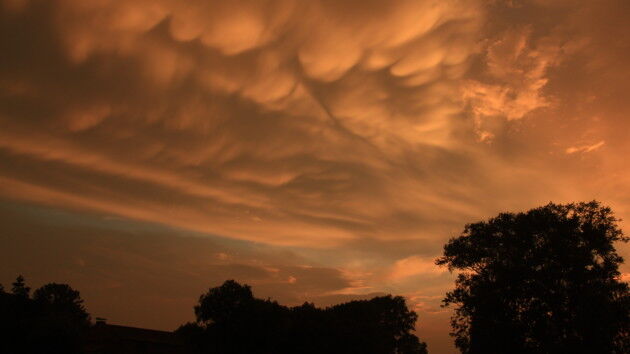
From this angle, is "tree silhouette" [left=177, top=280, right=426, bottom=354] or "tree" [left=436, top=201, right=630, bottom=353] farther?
"tree silhouette" [left=177, top=280, right=426, bottom=354]

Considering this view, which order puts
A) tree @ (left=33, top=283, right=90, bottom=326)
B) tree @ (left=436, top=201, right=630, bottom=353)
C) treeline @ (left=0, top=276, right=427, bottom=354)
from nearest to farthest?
tree @ (left=436, top=201, right=630, bottom=353) → treeline @ (left=0, top=276, right=427, bottom=354) → tree @ (left=33, top=283, right=90, bottom=326)

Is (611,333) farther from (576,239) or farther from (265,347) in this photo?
(265,347)

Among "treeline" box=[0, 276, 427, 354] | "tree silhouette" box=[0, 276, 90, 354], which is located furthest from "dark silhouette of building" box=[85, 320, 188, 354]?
"tree silhouette" box=[0, 276, 90, 354]

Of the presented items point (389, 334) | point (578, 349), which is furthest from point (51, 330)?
point (389, 334)

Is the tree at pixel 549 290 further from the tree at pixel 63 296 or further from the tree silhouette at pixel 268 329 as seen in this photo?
the tree at pixel 63 296

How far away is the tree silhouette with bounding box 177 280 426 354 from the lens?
59.9 meters

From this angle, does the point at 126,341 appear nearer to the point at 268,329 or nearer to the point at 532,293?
the point at 268,329

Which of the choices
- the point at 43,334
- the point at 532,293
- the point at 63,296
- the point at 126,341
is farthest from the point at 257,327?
the point at 63,296

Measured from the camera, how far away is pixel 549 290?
3200 centimetres

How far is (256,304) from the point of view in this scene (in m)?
65.8

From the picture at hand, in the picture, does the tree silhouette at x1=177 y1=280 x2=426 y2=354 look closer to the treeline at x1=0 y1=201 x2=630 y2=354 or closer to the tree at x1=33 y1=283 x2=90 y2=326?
the treeline at x1=0 y1=201 x2=630 y2=354

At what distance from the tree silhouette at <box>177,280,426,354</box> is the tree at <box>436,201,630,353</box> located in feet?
91.9

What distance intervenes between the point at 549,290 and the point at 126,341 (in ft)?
188

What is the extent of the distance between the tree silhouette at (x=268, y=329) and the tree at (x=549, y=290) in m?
28.0
